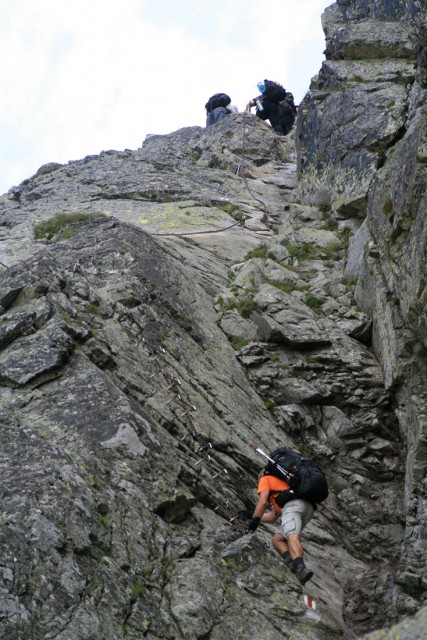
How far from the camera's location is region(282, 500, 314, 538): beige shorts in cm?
1033

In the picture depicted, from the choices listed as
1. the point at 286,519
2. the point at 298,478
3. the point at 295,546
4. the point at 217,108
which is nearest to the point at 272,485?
the point at 298,478

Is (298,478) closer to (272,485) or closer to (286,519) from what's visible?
(272,485)

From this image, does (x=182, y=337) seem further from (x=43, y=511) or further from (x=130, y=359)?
(x=43, y=511)

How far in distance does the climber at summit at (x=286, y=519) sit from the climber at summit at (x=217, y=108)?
123 feet

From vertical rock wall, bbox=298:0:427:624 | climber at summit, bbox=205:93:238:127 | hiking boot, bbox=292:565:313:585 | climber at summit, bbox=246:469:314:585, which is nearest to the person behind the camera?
hiking boot, bbox=292:565:313:585

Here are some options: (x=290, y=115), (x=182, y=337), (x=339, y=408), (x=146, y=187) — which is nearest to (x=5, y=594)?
(x=182, y=337)

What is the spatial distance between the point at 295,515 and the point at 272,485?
1.97 feet

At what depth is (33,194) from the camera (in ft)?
114

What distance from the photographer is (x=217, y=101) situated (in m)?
46.9

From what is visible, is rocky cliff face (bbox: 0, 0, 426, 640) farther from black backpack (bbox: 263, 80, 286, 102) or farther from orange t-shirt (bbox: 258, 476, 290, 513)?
black backpack (bbox: 263, 80, 286, 102)

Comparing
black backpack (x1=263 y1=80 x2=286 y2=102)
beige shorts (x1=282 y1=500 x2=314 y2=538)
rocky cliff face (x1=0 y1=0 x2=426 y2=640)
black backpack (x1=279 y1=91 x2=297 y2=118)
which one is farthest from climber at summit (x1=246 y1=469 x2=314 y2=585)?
black backpack (x1=279 y1=91 x2=297 y2=118)

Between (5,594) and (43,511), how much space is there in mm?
1338

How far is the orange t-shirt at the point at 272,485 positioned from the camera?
10805 mm

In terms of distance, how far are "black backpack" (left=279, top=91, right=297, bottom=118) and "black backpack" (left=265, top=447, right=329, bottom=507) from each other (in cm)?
3645
